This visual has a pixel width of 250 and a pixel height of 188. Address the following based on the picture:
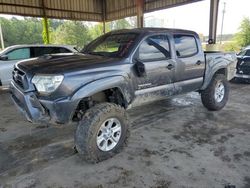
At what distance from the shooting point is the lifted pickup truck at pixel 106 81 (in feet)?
9.09

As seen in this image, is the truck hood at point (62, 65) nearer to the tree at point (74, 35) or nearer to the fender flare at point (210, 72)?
the fender flare at point (210, 72)

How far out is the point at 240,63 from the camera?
331 inches

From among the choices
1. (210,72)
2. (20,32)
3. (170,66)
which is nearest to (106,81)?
(170,66)

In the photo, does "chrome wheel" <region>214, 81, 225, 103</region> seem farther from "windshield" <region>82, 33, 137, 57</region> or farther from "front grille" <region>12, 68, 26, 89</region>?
"front grille" <region>12, 68, 26, 89</region>

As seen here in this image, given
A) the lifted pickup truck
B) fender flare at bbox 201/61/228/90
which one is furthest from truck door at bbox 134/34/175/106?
fender flare at bbox 201/61/228/90

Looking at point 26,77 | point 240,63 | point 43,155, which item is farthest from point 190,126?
point 240,63

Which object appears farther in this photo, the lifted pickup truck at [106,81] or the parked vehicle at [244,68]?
the parked vehicle at [244,68]

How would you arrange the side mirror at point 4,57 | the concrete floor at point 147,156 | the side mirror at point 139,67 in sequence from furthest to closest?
the side mirror at point 4,57 < the side mirror at point 139,67 < the concrete floor at point 147,156

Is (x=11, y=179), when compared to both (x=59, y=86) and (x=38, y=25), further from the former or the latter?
(x=38, y=25)

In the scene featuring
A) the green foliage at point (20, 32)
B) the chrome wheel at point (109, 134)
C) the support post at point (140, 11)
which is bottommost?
the chrome wheel at point (109, 134)

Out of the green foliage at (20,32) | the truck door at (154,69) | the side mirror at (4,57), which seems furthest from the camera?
the green foliage at (20,32)

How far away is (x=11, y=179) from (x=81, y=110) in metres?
1.16

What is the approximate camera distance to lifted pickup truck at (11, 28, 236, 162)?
2.77 m

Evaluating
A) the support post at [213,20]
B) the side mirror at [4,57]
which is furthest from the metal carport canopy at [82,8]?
the side mirror at [4,57]
